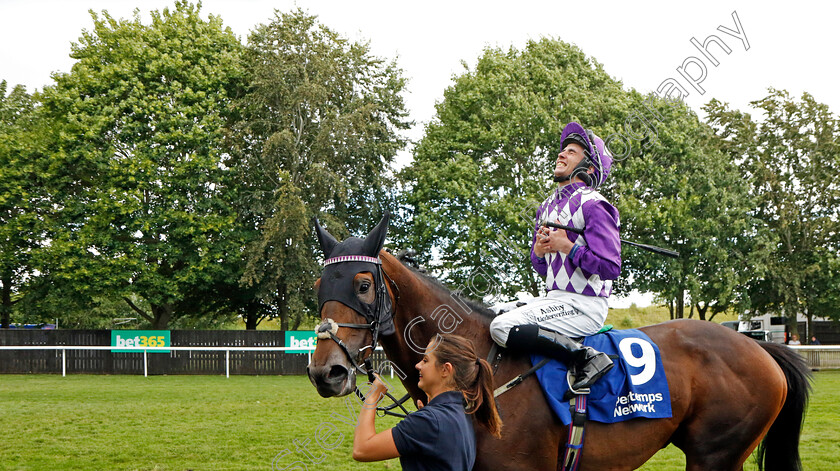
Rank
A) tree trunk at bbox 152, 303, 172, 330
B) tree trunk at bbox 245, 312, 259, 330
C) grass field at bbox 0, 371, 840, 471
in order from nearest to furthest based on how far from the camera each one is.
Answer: grass field at bbox 0, 371, 840, 471, tree trunk at bbox 152, 303, 172, 330, tree trunk at bbox 245, 312, 259, 330

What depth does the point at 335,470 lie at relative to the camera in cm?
695

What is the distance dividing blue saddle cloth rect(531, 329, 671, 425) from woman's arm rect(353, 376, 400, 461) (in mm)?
1096

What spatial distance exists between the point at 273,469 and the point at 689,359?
4.81 metres

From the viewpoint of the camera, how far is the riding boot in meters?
3.42

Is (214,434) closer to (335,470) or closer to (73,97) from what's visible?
(335,470)

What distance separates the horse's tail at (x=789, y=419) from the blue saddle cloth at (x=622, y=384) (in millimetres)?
1176

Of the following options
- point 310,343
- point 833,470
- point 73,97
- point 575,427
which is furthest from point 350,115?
point 575,427

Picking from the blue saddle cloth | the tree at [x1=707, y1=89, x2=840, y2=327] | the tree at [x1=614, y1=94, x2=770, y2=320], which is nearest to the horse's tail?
the blue saddle cloth

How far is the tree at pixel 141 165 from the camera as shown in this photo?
22641mm

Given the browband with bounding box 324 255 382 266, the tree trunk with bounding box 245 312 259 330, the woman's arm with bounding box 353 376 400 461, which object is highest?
the browband with bounding box 324 255 382 266

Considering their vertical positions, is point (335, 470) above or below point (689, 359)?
below

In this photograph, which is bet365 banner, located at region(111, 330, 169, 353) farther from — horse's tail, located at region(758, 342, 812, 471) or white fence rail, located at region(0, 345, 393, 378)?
horse's tail, located at region(758, 342, 812, 471)

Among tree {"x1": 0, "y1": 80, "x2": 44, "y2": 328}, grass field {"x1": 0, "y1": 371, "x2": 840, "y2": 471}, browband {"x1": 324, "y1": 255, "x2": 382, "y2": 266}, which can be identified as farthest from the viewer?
tree {"x1": 0, "y1": 80, "x2": 44, "y2": 328}

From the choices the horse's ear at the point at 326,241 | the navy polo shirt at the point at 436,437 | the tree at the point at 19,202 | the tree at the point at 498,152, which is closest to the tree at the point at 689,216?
the tree at the point at 498,152
